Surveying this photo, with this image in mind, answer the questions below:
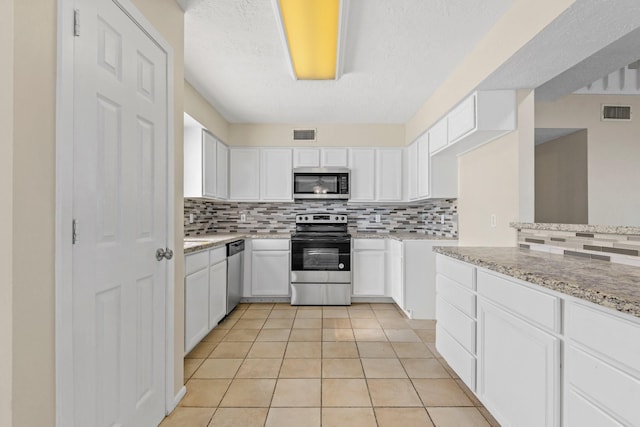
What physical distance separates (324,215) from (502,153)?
2.52 meters

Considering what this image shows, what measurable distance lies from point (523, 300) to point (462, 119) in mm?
1787

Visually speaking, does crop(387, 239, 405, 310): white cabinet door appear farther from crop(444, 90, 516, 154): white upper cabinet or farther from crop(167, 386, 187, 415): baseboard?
crop(167, 386, 187, 415): baseboard

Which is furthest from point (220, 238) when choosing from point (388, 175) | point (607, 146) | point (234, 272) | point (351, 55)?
point (607, 146)

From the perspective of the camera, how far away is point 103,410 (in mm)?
1289

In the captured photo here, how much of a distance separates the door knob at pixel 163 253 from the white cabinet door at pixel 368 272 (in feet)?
8.81

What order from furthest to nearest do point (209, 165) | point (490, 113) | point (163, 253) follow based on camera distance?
point (209, 165), point (490, 113), point (163, 253)

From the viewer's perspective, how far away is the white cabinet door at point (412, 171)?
13.3 feet

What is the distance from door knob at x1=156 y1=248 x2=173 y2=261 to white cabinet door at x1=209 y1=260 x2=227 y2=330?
4.00 feet

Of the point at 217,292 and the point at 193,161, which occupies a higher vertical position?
the point at 193,161

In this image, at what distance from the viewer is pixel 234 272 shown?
3.72 meters

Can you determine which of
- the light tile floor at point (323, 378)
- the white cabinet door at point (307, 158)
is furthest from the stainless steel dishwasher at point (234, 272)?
the white cabinet door at point (307, 158)

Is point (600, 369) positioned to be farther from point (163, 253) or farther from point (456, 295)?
point (163, 253)

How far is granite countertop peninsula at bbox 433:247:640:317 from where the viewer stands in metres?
0.98

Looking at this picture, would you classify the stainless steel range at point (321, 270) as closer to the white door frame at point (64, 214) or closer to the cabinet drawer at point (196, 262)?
the cabinet drawer at point (196, 262)
